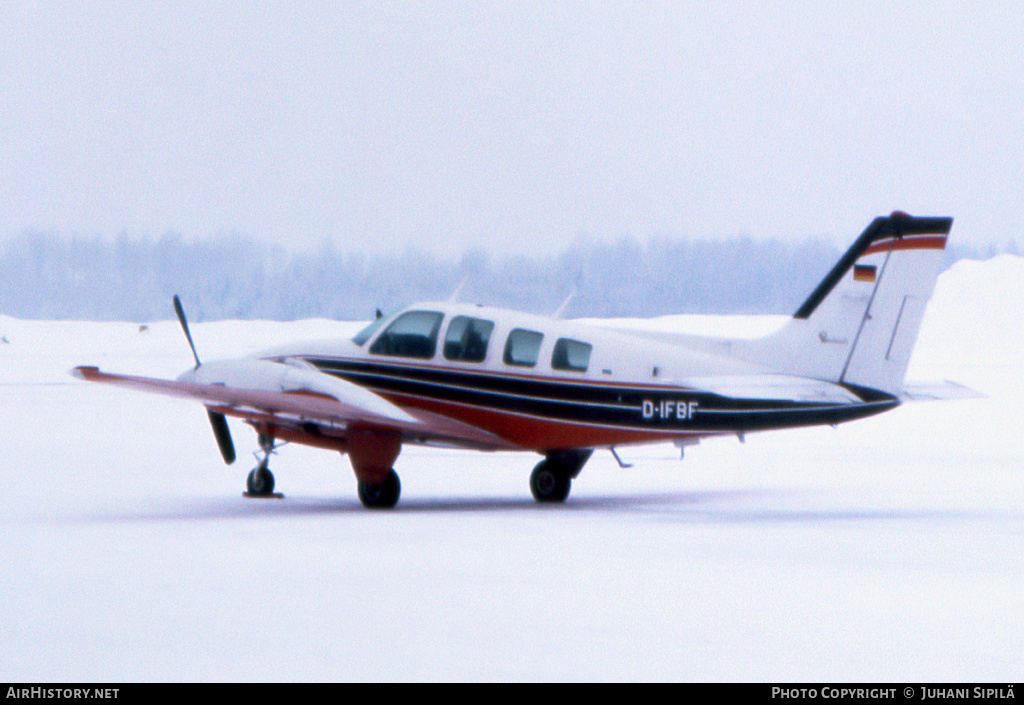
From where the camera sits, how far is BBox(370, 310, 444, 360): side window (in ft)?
49.8

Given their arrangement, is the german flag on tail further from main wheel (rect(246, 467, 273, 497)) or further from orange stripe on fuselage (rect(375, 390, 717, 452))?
main wheel (rect(246, 467, 273, 497))

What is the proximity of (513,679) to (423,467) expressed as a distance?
14.3 meters

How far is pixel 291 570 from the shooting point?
993 centimetres

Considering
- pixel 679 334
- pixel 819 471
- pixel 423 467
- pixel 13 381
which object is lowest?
pixel 13 381

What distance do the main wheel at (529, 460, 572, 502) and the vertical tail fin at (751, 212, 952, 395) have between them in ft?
9.43

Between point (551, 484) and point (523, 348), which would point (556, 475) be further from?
point (523, 348)

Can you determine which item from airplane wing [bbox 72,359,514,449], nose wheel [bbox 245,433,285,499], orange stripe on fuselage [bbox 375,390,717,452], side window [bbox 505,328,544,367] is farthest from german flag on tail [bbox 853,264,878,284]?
nose wheel [bbox 245,433,285,499]

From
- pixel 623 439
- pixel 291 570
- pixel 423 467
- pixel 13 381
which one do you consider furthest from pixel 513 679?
pixel 13 381

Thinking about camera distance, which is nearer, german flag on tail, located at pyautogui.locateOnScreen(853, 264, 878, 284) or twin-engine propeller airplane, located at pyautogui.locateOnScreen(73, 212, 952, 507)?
twin-engine propeller airplane, located at pyautogui.locateOnScreen(73, 212, 952, 507)

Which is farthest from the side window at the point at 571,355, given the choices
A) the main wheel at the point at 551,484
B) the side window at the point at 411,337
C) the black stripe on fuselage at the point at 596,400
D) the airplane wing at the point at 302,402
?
the main wheel at the point at 551,484

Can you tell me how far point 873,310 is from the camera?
14188mm

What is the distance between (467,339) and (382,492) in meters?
1.97

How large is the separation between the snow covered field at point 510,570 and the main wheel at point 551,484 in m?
0.24
